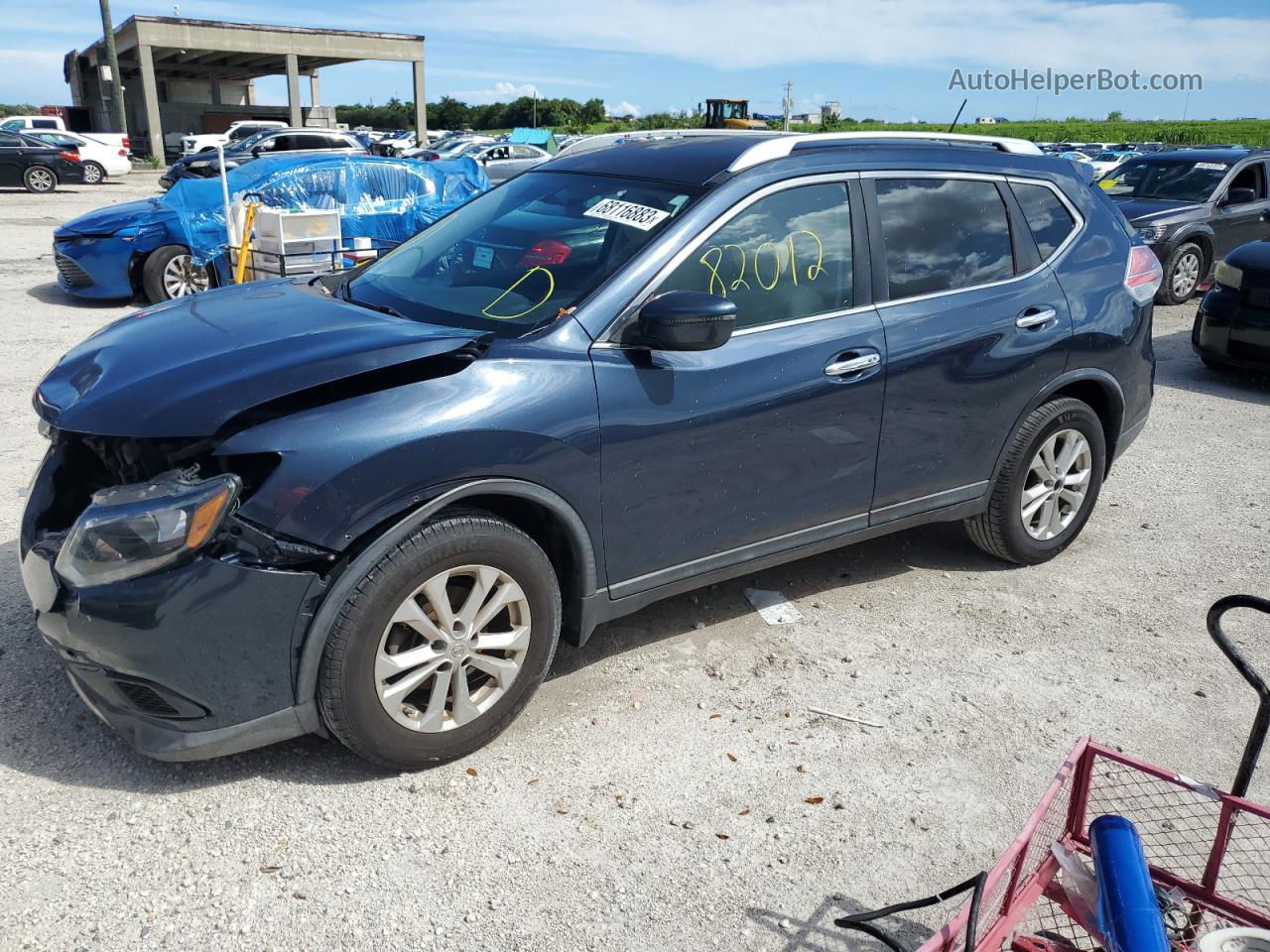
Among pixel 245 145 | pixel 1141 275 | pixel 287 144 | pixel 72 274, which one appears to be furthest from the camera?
pixel 245 145

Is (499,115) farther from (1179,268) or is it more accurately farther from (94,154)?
(1179,268)

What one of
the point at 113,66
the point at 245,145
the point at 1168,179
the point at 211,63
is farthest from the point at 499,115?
the point at 1168,179

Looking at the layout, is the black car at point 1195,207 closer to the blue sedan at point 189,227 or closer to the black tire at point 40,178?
the blue sedan at point 189,227

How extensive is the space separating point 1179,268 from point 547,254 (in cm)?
Answer: 1103

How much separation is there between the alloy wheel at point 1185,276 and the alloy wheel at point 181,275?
35.8ft

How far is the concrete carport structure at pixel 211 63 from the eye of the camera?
1618 inches

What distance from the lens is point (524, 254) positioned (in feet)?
12.4

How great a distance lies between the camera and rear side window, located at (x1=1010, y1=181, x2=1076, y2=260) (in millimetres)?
4496

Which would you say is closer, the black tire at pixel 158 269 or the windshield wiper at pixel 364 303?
the windshield wiper at pixel 364 303

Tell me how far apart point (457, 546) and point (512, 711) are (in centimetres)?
64

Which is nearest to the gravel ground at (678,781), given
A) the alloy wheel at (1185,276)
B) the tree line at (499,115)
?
the alloy wheel at (1185,276)

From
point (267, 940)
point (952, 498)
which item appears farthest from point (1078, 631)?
point (267, 940)

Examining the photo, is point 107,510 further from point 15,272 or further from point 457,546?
point 15,272

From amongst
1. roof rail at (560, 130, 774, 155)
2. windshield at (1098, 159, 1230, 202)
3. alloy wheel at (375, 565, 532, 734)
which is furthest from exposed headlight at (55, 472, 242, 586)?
windshield at (1098, 159, 1230, 202)
